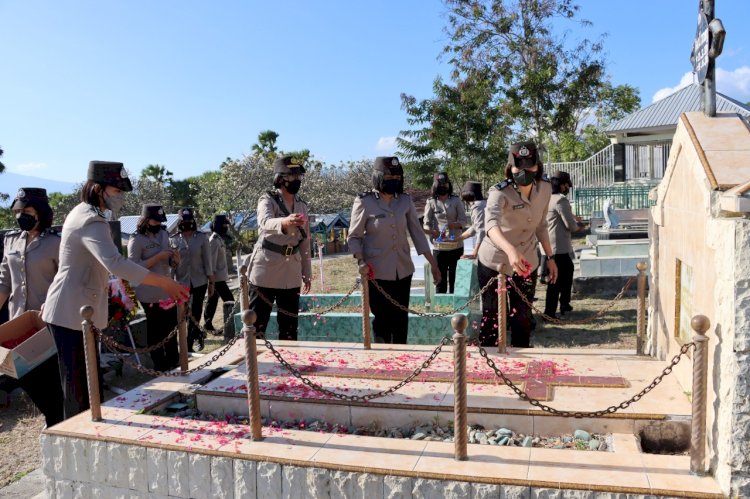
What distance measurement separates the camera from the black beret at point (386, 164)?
6.06 m

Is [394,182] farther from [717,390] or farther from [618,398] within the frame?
[717,390]

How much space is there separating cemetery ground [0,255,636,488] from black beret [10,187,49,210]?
2.04 metres

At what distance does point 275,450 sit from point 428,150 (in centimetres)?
2227

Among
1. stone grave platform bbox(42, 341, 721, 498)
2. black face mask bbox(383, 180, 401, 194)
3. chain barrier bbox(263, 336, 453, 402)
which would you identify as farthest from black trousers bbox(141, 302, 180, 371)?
chain barrier bbox(263, 336, 453, 402)

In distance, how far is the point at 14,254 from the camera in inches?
207

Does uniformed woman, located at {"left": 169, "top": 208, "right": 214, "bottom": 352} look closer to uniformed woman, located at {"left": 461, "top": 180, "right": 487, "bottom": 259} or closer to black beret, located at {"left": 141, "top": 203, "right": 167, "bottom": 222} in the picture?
black beret, located at {"left": 141, "top": 203, "right": 167, "bottom": 222}

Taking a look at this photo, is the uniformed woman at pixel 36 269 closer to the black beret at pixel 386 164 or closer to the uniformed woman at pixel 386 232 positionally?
the uniformed woman at pixel 386 232

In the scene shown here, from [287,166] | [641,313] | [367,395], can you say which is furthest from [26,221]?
[641,313]

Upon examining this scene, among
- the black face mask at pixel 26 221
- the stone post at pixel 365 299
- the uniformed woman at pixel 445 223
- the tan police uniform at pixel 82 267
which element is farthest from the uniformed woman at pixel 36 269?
the uniformed woman at pixel 445 223

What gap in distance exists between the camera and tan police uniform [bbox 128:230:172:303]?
6773mm

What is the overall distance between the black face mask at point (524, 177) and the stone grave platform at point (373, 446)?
1.49 meters

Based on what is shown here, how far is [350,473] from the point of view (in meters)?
3.54

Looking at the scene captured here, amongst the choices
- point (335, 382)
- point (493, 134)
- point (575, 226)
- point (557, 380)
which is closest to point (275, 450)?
point (335, 382)

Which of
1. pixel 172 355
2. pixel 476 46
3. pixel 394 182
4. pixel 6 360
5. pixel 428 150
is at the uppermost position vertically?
pixel 476 46
